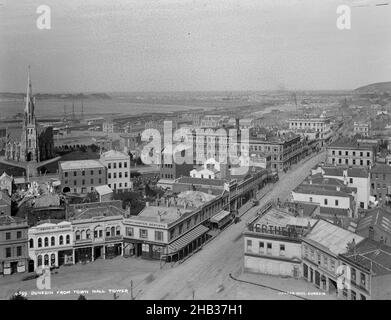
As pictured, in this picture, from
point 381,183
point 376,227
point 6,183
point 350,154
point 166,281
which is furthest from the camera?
point 350,154

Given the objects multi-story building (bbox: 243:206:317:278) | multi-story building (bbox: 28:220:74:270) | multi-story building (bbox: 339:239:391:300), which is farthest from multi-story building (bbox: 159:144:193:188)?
multi-story building (bbox: 339:239:391:300)

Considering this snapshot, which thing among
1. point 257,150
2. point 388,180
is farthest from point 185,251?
point 257,150

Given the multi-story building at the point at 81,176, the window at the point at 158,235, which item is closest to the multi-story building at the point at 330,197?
the window at the point at 158,235

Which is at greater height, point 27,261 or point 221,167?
point 221,167

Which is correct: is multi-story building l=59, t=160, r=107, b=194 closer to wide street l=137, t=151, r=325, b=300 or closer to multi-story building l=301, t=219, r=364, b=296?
wide street l=137, t=151, r=325, b=300

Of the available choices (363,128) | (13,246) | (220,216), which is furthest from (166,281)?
(363,128)

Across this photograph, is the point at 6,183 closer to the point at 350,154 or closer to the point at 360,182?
the point at 360,182

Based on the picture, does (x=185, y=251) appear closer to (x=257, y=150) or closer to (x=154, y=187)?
(x=154, y=187)
